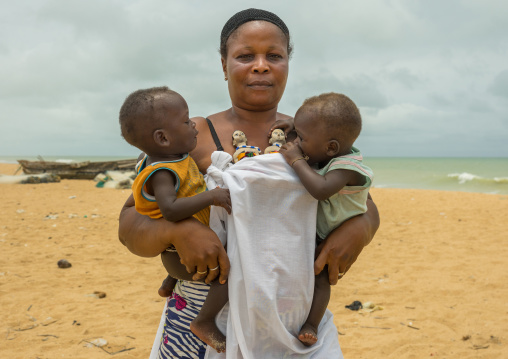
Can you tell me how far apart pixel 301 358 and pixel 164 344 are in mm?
623

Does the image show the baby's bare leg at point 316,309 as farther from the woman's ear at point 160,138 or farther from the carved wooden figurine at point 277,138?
the woman's ear at point 160,138

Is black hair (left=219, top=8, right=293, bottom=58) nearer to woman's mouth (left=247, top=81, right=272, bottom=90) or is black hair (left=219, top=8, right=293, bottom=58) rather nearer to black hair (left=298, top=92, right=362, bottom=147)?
woman's mouth (left=247, top=81, right=272, bottom=90)

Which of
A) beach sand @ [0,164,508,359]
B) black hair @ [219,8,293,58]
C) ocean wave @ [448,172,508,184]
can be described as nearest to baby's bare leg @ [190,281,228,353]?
black hair @ [219,8,293,58]

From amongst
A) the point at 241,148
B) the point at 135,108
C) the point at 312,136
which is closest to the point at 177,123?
the point at 135,108

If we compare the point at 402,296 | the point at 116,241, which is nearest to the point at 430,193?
the point at 402,296

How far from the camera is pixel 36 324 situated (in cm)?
454

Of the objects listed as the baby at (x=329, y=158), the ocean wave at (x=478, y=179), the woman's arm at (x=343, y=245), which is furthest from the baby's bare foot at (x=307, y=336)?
the ocean wave at (x=478, y=179)

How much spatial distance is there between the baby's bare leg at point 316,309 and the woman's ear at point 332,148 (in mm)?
473

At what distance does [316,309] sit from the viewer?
1.69 meters

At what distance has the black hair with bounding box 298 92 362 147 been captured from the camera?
5.57 feet

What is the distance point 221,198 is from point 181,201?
155 mm

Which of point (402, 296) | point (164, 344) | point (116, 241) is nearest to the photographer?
point (164, 344)

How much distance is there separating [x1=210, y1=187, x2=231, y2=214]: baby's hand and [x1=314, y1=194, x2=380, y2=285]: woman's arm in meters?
0.42

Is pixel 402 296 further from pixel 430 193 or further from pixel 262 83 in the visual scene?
pixel 430 193
